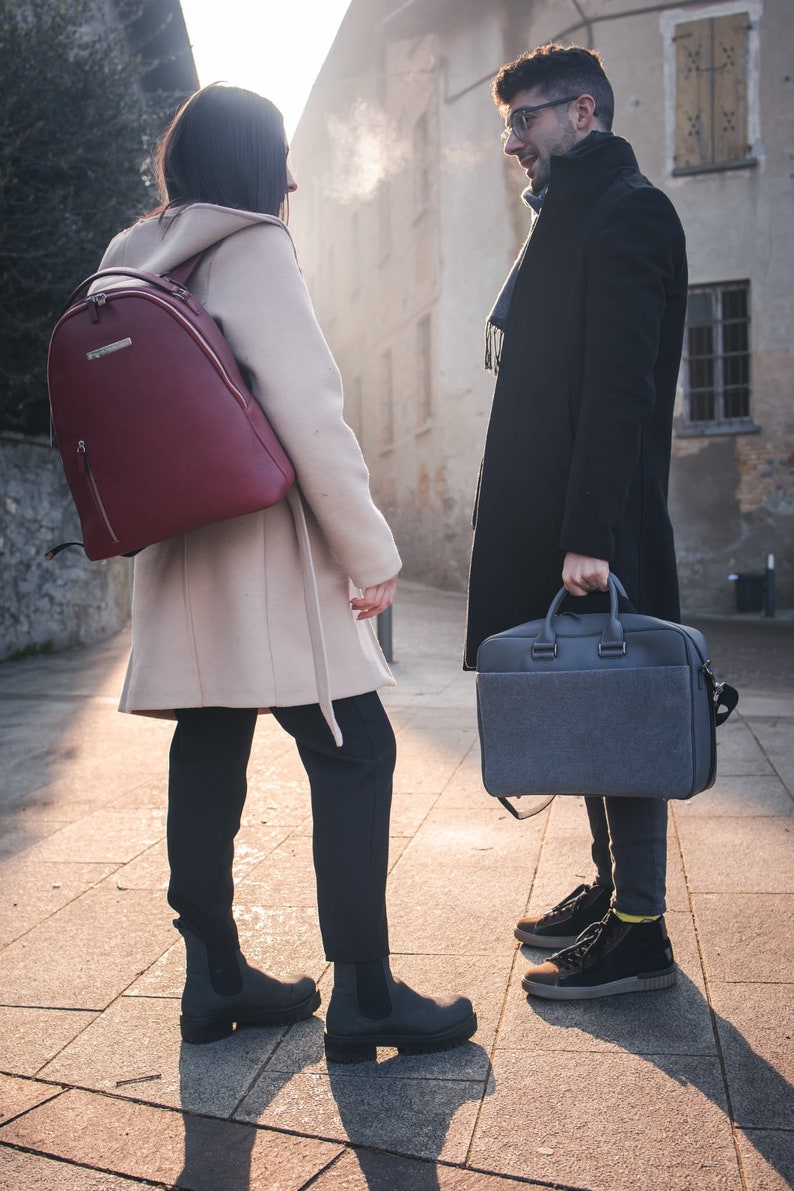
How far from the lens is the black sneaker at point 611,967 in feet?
7.94

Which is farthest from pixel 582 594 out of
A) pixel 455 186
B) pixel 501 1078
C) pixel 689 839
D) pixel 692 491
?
pixel 455 186

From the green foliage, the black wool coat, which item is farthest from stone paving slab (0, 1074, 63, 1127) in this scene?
the green foliage

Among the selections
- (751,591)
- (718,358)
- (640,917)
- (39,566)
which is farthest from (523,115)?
(718,358)

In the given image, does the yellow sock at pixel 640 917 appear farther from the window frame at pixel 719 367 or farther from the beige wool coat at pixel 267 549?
the window frame at pixel 719 367

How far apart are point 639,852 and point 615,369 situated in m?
1.03

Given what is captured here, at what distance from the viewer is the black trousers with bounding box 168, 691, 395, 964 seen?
7.15 feet

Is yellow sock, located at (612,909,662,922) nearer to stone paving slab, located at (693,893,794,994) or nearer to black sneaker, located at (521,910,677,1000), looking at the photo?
black sneaker, located at (521,910,677,1000)

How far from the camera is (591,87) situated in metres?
2.58

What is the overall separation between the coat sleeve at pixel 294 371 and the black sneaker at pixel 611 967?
1.02 meters

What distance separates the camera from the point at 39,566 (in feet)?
32.1

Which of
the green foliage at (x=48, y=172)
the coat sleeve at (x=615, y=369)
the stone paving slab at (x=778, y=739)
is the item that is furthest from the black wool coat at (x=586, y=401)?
the green foliage at (x=48, y=172)

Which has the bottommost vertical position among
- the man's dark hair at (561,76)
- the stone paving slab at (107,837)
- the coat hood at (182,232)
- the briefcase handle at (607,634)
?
the stone paving slab at (107,837)

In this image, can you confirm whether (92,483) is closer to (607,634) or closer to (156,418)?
(156,418)

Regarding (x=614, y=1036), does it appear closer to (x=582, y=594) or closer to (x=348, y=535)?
(x=582, y=594)
